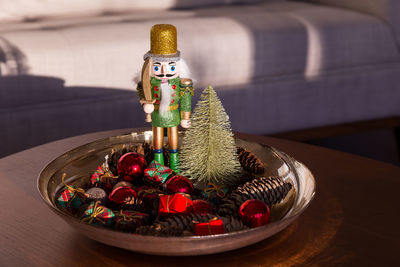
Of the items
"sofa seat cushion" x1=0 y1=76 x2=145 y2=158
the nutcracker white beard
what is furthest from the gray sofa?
the nutcracker white beard

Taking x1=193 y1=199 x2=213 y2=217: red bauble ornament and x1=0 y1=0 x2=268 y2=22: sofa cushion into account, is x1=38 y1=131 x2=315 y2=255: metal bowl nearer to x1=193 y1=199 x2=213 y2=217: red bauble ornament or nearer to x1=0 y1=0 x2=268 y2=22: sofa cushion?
x1=193 y1=199 x2=213 y2=217: red bauble ornament

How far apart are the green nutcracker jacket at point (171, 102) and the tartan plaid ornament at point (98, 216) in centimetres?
22

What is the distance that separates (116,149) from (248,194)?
286mm

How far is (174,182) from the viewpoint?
809 millimetres

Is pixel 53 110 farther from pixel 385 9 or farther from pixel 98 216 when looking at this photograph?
pixel 385 9

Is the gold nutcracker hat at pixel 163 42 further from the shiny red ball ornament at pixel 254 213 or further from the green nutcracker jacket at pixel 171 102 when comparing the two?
the shiny red ball ornament at pixel 254 213

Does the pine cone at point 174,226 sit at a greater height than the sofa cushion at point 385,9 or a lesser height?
lesser

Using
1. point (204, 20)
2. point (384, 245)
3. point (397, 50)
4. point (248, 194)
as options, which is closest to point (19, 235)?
point (248, 194)

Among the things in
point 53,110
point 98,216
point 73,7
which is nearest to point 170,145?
point 98,216

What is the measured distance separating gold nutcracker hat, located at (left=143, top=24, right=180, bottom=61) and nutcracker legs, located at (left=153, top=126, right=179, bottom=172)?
122 millimetres

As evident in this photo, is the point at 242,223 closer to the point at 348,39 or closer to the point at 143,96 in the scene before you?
the point at 143,96

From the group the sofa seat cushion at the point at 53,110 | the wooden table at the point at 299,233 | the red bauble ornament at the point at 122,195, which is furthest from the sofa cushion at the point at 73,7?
the red bauble ornament at the point at 122,195

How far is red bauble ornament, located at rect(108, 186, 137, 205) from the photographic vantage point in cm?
76

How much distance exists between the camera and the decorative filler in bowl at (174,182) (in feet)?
2.16
